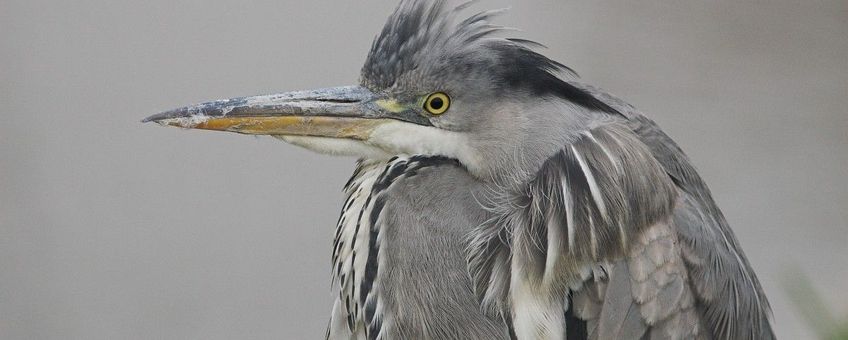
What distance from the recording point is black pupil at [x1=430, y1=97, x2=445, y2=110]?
2012 millimetres

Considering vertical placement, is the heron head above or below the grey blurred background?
above

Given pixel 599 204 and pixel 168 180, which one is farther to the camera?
pixel 168 180

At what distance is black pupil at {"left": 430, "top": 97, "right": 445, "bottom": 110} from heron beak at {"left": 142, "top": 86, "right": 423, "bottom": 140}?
41mm

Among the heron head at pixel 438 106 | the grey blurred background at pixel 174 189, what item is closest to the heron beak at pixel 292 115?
the heron head at pixel 438 106

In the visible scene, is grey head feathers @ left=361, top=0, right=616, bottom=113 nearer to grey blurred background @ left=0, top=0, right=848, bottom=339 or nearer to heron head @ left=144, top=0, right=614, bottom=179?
heron head @ left=144, top=0, right=614, bottom=179

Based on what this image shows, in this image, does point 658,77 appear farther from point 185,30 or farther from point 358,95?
point 358,95

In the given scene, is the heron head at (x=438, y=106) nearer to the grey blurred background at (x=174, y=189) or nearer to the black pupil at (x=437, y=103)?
the black pupil at (x=437, y=103)

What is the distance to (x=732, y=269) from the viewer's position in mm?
2152

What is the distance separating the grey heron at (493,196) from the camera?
1973 millimetres

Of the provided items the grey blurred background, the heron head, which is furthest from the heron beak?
the grey blurred background

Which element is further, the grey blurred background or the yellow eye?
the grey blurred background

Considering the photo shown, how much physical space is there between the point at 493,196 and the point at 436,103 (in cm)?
21

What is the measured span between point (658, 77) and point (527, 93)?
13.8 ft

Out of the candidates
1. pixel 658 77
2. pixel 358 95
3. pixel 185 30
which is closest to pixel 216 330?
pixel 185 30
